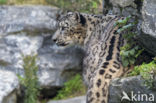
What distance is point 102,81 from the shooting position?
16.3 feet

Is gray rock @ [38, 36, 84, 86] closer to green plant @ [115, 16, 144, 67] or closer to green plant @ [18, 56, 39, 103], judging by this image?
green plant @ [18, 56, 39, 103]

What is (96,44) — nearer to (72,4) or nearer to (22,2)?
(72,4)

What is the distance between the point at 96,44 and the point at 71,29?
40.2 inches

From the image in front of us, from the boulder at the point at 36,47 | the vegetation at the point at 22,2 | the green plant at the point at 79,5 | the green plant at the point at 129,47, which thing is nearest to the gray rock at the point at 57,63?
the boulder at the point at 36,47

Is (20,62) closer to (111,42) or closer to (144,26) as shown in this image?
(111,42)

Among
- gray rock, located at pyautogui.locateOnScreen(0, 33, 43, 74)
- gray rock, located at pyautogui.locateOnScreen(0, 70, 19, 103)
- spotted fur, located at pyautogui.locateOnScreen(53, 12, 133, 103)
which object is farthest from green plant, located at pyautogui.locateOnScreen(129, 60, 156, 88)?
gray rock, located at pyautogui.locateOnScreen(0, 33, 43, 74)

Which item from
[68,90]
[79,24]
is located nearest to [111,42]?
[79,24]

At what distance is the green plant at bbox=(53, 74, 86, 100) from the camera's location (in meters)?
10.0

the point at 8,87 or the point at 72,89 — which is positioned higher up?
the point at 8,87

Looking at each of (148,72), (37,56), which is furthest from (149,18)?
(37,56)

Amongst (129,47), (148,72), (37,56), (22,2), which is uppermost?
(22,2)

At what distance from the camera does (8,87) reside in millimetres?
8305

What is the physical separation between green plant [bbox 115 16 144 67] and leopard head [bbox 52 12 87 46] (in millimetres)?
1546

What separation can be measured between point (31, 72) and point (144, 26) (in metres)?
4.82
